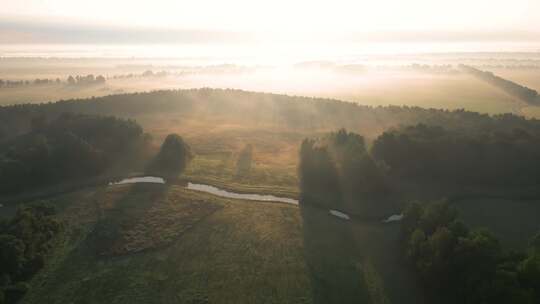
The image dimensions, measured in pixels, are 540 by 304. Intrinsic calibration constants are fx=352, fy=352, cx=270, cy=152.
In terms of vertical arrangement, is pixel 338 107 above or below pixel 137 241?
above

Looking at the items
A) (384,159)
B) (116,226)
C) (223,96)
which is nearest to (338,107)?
(223,96)

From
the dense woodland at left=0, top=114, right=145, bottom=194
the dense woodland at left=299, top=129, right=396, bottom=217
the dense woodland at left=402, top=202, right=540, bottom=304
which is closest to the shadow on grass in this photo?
the dense woodland at left=0, top=114, right=145, bottom=194

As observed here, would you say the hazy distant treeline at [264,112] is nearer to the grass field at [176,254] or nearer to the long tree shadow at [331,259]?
the long tree shadow at [331,259]

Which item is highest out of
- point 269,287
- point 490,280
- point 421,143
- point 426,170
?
point 421,143

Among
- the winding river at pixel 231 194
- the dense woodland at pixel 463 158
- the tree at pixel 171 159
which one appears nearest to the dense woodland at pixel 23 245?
the winding river at pixel 231 194

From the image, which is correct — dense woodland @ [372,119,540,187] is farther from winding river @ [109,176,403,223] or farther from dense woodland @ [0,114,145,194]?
dense woodland @ [0,114,145,194]

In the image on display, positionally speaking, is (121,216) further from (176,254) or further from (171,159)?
(171,159)

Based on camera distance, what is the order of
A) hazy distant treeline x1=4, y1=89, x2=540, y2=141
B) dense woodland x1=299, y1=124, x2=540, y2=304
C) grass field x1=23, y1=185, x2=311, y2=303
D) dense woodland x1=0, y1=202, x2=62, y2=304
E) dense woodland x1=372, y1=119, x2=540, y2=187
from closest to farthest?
dense woodland x1=299, y1=124, x2=540, y2=304
dense woodland x1=0, y1=202, x2=62, y2=304
grass field x1=23, y1=185, x2=311, y2=303
dense woodland x1=372, y1=119, x2=540, y2=187
hazy distant treeline x1=4, y1=89, x2=540, y2=141

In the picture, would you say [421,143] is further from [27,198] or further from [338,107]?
[27,198]
